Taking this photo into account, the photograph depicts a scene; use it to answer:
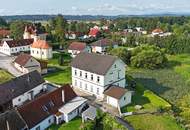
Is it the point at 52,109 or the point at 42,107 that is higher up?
the point at 42,107

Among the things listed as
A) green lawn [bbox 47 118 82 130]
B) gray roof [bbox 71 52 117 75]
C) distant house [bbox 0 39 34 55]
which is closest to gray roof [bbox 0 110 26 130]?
green lawn [bbox 47 118 82 130]

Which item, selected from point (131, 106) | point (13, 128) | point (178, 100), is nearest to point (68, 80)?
point (131, 106)

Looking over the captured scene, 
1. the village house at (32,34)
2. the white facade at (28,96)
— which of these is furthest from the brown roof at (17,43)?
the white facade at (28,96)

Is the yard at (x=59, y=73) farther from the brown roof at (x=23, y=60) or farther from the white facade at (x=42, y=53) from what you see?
the brown roof at (x=23, y=60)

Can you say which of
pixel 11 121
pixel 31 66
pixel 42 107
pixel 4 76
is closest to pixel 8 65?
pixel 31 66

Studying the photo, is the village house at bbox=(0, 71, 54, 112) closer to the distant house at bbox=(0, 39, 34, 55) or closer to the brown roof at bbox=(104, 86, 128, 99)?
the brown roof at bbox=(104, 86, 128, 99)

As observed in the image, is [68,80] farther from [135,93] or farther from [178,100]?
[178,100]

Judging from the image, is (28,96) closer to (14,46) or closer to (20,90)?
(20,90)

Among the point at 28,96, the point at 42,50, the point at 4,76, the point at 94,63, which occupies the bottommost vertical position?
the point at 28,96
